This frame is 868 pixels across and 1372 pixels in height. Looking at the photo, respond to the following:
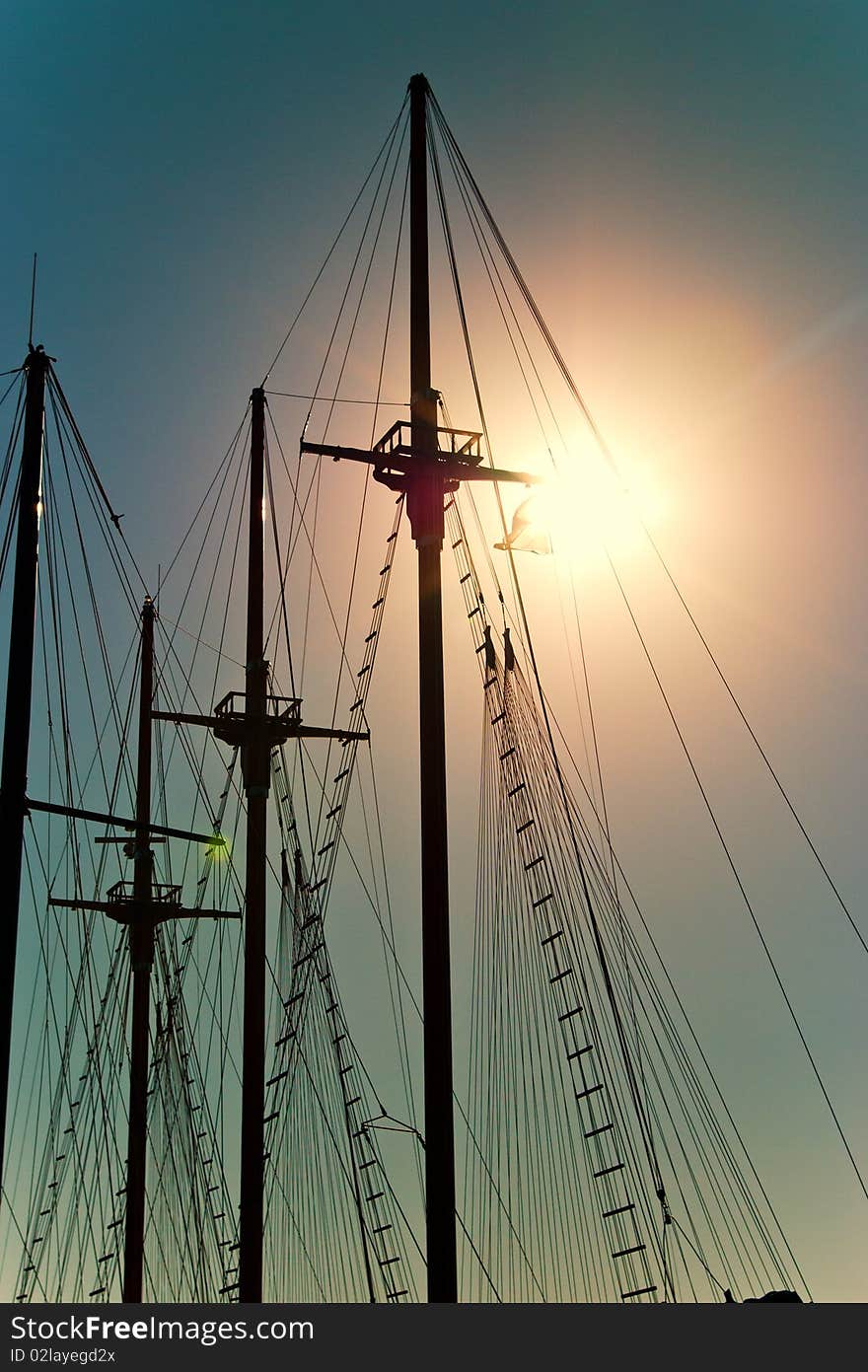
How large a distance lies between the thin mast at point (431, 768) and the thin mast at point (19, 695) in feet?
19.3

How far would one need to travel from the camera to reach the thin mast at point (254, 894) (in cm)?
2941

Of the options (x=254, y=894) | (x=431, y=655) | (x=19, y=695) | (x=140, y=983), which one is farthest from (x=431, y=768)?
(x=140, y=983)

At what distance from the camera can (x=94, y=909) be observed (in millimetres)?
40906

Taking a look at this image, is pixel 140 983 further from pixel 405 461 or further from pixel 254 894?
pixel 405 461

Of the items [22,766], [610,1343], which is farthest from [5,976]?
[610,1343]

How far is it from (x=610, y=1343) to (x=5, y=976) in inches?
359

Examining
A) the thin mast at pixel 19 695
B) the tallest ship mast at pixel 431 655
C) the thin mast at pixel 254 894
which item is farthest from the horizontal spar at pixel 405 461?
the thin mast at pixel 254 894

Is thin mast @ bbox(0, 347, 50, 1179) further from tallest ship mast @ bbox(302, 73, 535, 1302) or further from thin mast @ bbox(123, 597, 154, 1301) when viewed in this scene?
thin mast @ bbox(123, 597, 154, 1301)

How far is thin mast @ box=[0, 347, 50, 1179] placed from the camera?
1905cm

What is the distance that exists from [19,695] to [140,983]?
21.0m

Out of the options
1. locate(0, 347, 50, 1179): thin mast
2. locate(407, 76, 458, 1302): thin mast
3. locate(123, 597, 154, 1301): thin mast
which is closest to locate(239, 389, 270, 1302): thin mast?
locate(123, 597, 154, 1301): thin mast

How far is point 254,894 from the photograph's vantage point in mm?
32156

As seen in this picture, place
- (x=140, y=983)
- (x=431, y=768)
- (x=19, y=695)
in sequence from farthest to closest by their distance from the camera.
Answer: (x=140, y=983) → (x=431, y=768) → (x=19, y=695)

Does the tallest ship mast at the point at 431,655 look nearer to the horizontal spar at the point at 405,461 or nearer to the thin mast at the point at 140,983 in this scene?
the horizontal spar at the point at 405,461
